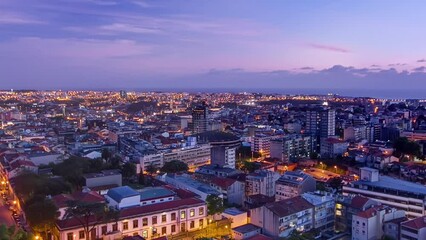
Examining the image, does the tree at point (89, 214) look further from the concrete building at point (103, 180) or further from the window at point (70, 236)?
the concrete building at point (103, 180)

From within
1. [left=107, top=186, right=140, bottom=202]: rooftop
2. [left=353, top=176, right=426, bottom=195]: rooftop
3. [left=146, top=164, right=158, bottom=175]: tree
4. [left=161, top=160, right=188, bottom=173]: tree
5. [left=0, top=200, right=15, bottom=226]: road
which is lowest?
[left=0, top=200, right=15, bottom=226]: road

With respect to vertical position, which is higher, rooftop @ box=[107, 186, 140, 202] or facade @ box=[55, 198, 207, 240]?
rooftop @ box=[107, 186, 140, 202]

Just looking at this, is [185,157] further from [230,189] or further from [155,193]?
[155,193]

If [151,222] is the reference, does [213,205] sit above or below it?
above

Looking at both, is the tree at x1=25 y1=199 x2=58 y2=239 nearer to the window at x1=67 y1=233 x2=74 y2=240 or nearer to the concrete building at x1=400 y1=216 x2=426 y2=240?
the window at x1=67 y1=233 x2=74 y2=240

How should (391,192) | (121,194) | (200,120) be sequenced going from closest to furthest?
(121,194) → (391,192) → (200,120)

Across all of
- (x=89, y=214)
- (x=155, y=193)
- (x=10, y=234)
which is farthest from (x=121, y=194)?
(x=10, y=234)

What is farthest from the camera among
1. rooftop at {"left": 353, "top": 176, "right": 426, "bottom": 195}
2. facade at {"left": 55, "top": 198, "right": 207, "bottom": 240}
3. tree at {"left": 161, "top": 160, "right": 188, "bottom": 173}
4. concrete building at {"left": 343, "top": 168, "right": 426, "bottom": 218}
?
tree at {"left": 161, "top": 160, "right": 188, "bottom": 173}

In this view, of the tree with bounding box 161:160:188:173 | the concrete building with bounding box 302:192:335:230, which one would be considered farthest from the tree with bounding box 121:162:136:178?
the concrete building with bounding box 302:192:335:230

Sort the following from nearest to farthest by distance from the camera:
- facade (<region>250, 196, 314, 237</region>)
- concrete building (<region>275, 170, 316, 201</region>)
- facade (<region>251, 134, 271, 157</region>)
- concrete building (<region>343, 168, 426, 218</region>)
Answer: facade (<region>250, 196, 314, 237</region>)
concrete building (<region>343, 168, 426, 218</region>)
concrete building (<region>275, 170, 316, 201</region>)
facade (<region>251, 134, 271, 157</region>)
